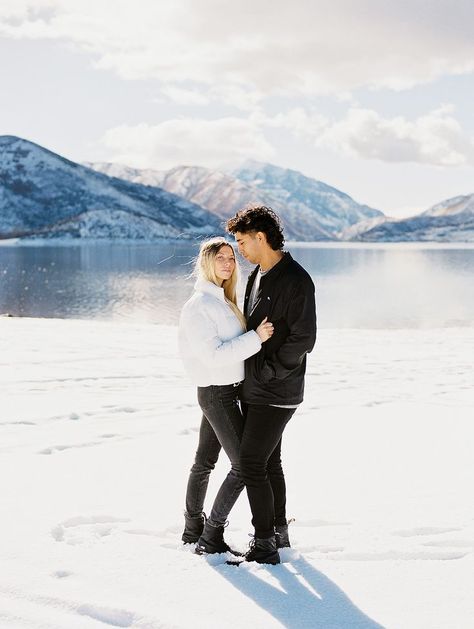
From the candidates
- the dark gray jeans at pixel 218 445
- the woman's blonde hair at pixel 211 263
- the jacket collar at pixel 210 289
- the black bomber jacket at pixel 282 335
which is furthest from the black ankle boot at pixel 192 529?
the jacket collar at pixel 210 289

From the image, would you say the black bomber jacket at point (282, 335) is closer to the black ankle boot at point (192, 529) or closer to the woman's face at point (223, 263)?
the woman's face at point (223, 263)

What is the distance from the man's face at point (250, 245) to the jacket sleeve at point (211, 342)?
18.9 inches

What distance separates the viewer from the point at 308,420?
812 cm

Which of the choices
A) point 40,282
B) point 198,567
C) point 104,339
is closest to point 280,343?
point 198,567

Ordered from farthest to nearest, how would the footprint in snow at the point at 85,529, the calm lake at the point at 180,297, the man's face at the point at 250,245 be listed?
the calm lake at the point at 180,297 < the footprint in snow at the point at 85,529 < the man's face at the point at 250,245

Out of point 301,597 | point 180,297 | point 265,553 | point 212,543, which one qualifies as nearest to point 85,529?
point 212,543

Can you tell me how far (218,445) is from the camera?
433 cm

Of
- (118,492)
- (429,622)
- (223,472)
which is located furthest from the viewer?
(223,472)

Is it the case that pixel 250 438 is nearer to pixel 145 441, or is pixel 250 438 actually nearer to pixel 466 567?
pixel 466 567

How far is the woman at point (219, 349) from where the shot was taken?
3.85 m

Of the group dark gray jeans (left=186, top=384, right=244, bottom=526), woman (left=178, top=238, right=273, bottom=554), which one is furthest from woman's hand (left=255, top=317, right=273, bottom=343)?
dark gray jeans (left=186, top=384, right=244, bottom=526)

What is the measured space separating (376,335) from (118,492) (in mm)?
14727

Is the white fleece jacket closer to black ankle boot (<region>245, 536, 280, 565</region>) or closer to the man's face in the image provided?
the man's face

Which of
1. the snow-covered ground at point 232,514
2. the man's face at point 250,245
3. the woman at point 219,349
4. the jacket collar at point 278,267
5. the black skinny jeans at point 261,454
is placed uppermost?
the man's face at point 250,245
